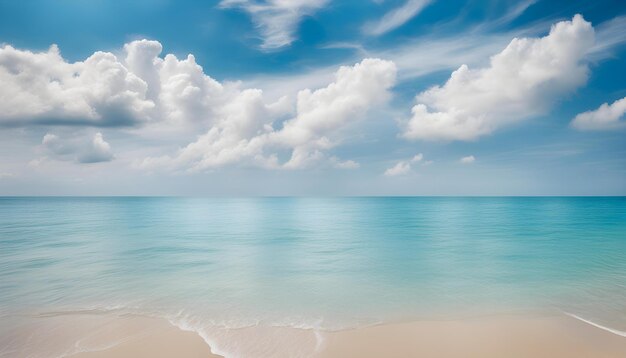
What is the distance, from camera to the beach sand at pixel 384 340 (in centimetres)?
857

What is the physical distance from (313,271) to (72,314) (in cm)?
1099

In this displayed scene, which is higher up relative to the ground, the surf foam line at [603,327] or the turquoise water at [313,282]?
the surf foam line at [603,327]

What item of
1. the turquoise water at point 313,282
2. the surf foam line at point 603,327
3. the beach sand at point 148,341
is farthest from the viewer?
the turquoise water at point 313,282

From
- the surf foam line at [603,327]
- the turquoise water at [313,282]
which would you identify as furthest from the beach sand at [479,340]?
the turquoise water at [313,282]

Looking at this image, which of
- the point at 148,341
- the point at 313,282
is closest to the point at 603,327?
the point at 313,282

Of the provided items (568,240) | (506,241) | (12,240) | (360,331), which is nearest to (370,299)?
(360,331)

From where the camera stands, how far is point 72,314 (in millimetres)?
11469

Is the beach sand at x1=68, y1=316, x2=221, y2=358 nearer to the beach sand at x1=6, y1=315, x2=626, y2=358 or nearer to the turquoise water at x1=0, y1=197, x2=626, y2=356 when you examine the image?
the beach sand at x1=6, y1=315, x2=626, y2=358

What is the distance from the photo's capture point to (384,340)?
9227 millimetres

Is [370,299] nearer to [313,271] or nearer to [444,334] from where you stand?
[444,334]

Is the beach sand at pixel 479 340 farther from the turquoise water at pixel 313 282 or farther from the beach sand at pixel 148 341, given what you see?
the beach sand at pixel 148 341

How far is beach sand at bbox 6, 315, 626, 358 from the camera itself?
28.1 feet

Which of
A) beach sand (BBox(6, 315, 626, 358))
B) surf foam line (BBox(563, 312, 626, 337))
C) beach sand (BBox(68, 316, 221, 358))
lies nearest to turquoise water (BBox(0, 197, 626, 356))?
surf foam line (BBox(563, 312, 626, 337))

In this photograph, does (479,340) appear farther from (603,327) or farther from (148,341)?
(148,341)
